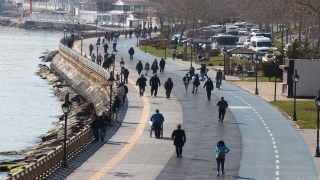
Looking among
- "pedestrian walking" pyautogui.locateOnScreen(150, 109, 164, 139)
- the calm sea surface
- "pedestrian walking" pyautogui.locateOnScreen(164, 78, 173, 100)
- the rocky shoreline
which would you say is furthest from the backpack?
"pedestrian walking" pyautogui.locateOnScreen(164, 78, 173, 100)

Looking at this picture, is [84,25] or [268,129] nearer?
[268,129]

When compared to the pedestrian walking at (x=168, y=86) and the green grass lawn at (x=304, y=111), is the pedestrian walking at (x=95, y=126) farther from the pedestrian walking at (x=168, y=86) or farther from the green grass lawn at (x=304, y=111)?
the pedestrian walking at (x=168, y=86)

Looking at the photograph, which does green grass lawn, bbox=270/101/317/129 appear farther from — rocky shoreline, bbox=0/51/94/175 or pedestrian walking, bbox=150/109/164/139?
rocky shoreline, bbox=0/51/94/175

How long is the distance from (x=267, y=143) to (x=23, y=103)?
121 feet

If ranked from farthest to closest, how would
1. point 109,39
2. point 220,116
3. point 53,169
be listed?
point 109,39 → point 220,116 → point 53,169

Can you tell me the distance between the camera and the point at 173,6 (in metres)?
116

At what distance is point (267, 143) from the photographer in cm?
3416

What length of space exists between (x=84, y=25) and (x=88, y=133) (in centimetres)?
15405

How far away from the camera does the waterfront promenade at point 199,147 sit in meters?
28.2

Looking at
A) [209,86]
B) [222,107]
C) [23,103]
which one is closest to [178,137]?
[222,107]

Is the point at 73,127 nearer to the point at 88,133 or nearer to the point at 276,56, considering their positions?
the point at 88,133

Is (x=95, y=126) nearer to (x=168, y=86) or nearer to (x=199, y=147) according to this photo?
(x=199, y=147)

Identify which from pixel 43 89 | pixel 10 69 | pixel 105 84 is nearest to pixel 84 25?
pixel 10 69

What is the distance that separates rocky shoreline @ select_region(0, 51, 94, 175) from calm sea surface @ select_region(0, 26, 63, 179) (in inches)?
29.0
